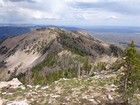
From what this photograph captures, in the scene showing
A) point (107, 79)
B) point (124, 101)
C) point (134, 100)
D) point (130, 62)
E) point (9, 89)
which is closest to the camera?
point (130, 62)

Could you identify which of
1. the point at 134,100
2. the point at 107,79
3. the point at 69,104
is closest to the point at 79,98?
the point at 69,104

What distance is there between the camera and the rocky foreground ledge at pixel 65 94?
1494 inches

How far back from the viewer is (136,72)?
114 feet

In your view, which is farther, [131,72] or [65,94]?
[65,94]

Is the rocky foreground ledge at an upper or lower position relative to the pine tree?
lower

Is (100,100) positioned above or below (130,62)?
below

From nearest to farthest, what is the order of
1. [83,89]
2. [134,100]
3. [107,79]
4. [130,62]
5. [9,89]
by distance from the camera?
1. [130,62]
2. [134,100]
3. [83,89]
4. [9,89]
5. [107,79]

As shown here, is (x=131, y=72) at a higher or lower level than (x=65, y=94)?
higher

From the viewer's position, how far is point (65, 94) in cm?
4119

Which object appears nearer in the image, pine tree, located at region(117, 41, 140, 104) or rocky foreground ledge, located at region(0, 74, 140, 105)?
pine tree, located at region(117, 41, 140, 104)

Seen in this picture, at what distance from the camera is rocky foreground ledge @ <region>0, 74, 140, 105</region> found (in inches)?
1494

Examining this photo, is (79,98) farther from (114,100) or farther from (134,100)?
(134,100)

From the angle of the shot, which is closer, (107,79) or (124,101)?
(124,101)

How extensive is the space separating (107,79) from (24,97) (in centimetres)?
1764
